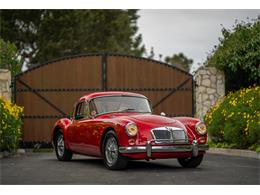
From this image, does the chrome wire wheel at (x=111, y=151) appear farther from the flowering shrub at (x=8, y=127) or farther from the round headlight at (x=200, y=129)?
the flowering shrub at (x=8, y=127)

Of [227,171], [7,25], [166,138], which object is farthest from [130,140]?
[7,25]

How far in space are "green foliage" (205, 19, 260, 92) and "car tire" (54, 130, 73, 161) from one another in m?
7.35

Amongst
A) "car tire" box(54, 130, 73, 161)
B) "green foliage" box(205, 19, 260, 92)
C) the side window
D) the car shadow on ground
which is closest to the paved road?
the car shadow on ground

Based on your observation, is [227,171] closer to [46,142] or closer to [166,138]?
[166,138]

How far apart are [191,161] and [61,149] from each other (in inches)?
129

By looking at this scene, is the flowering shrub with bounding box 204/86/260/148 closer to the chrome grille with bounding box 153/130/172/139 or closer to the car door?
the car door

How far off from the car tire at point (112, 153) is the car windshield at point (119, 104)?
3.64ft

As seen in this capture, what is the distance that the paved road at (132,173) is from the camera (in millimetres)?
9523

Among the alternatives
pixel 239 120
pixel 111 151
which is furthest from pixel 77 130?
pixel 239 120

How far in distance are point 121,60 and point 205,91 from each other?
2.96 meters

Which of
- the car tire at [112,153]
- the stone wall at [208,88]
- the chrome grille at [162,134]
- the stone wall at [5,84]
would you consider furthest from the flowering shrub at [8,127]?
the stone wall at [208,88]

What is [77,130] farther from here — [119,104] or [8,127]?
[8,127]

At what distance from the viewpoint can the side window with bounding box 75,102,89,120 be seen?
12.6m

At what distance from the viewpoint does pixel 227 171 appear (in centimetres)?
1104
